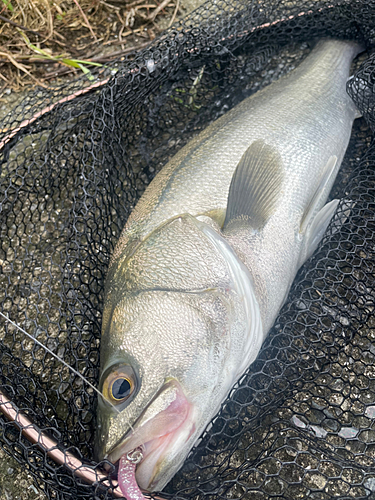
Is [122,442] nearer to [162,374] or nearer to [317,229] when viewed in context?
[162,374]

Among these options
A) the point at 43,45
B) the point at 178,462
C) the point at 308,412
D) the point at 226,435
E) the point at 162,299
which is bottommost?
the point at 308,412

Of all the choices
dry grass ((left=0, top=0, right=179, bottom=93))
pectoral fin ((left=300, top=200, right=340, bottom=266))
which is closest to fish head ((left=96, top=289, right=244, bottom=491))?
pectoral fin ((left=300, top=200, right=340, bottom=266))

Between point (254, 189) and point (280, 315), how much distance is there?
0.73 metres

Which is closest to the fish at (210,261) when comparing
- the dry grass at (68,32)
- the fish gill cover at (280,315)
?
the fish gill cover at (280,315)

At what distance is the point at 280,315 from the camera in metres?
2.18

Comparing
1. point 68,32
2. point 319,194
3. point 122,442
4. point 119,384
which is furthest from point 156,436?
point 68,32

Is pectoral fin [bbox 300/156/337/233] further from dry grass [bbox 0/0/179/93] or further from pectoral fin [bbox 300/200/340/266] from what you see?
dry grass [bbox 0/0/179/93]

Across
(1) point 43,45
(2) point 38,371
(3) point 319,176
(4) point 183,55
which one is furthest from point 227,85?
(2) point 38,371

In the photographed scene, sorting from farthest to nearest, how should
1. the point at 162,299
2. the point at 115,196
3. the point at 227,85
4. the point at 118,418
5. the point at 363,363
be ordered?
the point at 227,85
the point at 115,196
the point at 363,363
the point at 162,299
the point at 118,418

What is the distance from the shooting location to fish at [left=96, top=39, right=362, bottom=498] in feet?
5.01

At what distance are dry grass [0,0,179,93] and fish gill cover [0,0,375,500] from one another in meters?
0.93

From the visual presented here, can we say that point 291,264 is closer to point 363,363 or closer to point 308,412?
point 363,363

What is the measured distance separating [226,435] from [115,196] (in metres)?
1.56

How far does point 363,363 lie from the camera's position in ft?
6.56
